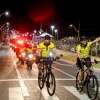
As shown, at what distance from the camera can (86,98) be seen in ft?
40.9

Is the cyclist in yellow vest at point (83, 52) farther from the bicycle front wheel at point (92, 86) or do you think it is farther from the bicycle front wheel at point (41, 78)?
the bicycle front wheel at point (41, 78)

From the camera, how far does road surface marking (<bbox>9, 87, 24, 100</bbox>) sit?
41.3 ft

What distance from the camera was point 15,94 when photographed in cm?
1344

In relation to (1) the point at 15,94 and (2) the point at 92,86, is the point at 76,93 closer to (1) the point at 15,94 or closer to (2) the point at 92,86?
(2) the point at 92,86

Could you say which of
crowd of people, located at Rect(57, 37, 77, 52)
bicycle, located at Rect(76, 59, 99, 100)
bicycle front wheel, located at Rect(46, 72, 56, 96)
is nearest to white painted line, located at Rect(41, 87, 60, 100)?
bicycle front wheel, located at Rect(46, 72, 56, 96)

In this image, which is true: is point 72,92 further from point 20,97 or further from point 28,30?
point 28,30

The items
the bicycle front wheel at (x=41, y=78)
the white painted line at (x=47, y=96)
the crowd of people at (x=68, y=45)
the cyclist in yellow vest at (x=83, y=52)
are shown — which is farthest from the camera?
the crowd of people at (x=68, y=45)

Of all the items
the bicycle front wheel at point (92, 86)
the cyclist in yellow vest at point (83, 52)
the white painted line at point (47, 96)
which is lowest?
the white painted line at point (47, 96)

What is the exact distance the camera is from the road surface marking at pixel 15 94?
41.3ft

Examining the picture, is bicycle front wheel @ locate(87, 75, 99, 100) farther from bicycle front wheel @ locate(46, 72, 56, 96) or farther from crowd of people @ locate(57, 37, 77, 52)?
crowd of people @ locate(57, 37, 77, 52)

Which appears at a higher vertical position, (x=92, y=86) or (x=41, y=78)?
(x=41, y=78)

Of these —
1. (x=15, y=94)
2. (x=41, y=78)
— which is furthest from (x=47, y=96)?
(x=41, y=78)

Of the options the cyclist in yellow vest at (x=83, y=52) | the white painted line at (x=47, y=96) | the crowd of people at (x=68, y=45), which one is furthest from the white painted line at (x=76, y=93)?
the crowd of people at (x=68, y=45)

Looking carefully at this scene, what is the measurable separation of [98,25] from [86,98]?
8033cm
